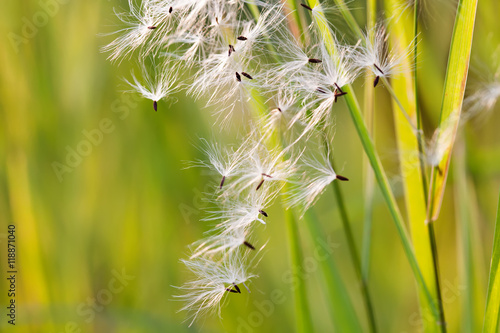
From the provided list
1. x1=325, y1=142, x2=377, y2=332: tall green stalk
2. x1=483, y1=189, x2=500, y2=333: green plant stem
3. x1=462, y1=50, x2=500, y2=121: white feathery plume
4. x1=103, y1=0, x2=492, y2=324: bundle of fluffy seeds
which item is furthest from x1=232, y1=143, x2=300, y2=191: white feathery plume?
x1=462, y1=50, x2=500, y2=121: white feathery plume

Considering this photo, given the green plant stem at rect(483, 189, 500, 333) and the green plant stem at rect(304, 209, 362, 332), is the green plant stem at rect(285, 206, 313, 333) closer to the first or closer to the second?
the green plant stem at rect(304, 209, 362, 332)

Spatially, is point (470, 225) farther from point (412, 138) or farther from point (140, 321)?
point (140, 321)

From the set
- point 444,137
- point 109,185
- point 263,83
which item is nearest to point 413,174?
point 444,137

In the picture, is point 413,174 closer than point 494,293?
No

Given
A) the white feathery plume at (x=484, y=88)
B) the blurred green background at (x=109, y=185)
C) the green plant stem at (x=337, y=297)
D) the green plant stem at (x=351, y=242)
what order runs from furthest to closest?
the blurred green background at (x=109, y=185), the white feathery plume at (x=484, y=88), the green plant stem at (x=337, y=297), the green plant stem at (x=351, y=242)

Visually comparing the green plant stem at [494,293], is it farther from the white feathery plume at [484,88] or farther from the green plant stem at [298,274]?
the white feathery plume at [484,88]

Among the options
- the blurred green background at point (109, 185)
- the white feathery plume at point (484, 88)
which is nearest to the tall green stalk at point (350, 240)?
the blurred green background at point (109, 185)

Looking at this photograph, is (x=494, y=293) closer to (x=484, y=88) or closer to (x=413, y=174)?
(x=413, y=174)

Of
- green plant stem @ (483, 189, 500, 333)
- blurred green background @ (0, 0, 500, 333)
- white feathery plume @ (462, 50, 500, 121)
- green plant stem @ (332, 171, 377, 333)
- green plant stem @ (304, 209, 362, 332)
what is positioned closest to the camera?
green plant stem @ (483, 189, 500, 333)
